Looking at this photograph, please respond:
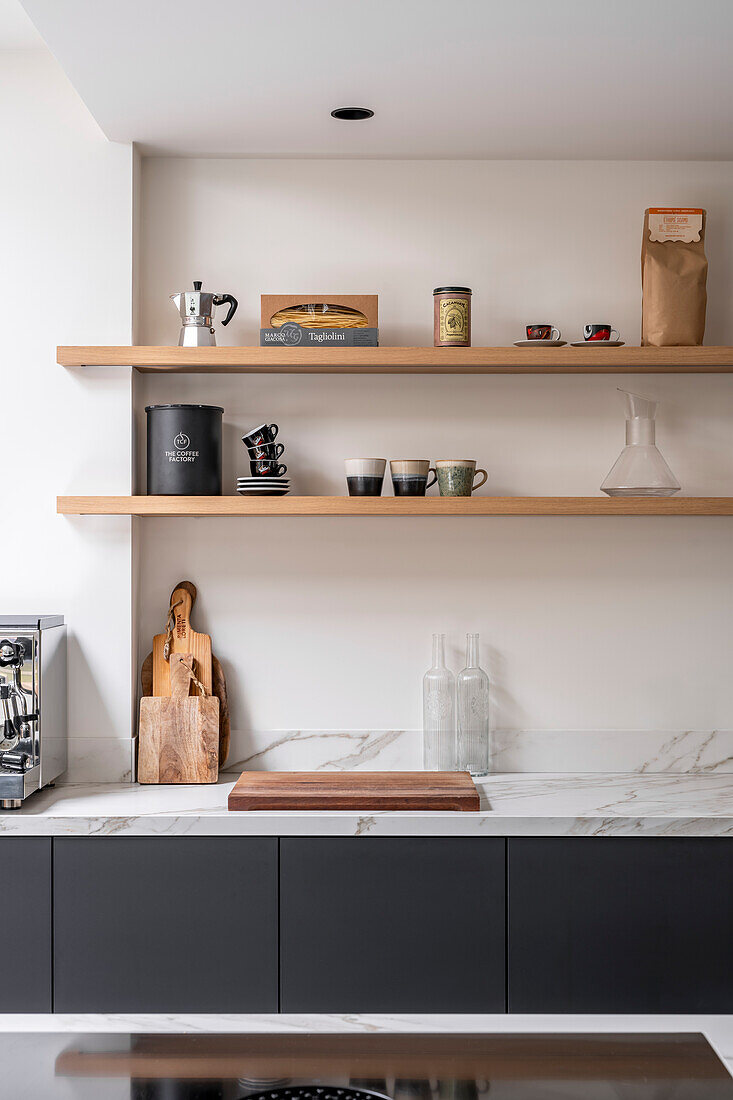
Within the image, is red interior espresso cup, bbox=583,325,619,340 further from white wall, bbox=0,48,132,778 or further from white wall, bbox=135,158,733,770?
white wall, bbox=0,48,132,778

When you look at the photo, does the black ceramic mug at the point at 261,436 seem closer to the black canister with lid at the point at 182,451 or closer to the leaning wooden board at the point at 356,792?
the black canister with lid at the point at 182,451

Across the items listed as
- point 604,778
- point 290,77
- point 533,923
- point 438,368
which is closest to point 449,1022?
point 533,923

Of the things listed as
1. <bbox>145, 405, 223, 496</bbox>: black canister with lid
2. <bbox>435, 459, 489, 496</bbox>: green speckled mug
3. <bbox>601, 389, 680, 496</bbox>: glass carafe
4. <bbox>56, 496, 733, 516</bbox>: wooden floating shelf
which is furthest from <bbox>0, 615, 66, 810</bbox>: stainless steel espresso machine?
<bbox>601, 389, 680, 496</bbox>: glass carafe

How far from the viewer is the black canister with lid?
2588mm

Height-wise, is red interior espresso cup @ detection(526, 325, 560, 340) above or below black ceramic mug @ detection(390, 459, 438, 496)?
above

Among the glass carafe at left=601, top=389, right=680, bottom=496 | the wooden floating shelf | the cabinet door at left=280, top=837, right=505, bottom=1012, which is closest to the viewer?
the cabinet door at left=280, top=837, right=505, bottom=1012

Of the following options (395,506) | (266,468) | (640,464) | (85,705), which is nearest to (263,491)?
(266,468)

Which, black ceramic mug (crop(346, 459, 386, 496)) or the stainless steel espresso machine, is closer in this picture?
the stainless steel espresso machine

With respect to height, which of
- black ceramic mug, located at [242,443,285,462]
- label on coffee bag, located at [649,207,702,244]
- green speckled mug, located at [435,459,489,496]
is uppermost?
label on coffee bag, located at [649,207,702,244]

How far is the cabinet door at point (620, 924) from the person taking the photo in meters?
2.28

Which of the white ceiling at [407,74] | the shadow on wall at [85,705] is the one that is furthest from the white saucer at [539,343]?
the shadow on wall at [85,705]

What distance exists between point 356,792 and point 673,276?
156 centimetres

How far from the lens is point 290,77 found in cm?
226

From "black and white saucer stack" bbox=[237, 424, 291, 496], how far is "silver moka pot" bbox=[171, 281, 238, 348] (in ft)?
0.85
